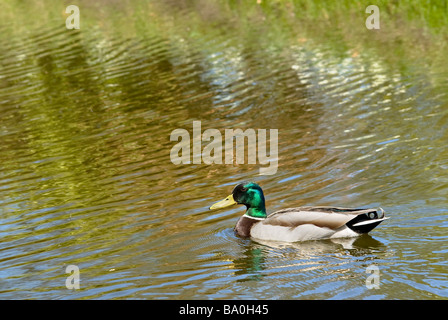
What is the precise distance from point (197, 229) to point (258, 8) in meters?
22.4

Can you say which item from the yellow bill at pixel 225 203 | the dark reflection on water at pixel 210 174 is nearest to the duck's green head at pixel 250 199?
the yellow bill at pixel 225 203

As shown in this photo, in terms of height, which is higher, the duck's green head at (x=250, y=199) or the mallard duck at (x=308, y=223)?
the duck's green head at (x=250, y=199)

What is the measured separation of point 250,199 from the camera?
9.73m

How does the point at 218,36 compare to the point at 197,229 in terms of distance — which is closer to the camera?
the point at 197,229

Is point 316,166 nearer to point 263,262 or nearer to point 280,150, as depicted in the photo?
point 280,150

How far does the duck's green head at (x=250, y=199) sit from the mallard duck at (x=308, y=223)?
0.02 meters

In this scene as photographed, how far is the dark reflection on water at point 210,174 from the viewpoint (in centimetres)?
808

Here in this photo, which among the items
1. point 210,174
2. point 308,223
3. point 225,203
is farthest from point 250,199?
point 210,174

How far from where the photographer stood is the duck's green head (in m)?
9.70

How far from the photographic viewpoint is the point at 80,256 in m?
9.11

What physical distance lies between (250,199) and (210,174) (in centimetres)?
263

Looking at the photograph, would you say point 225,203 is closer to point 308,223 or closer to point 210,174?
point 308,223

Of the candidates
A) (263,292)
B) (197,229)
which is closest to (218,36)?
(197,229)

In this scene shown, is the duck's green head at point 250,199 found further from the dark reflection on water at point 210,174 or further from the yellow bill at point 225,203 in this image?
the dark reflection on water at point 210,174
